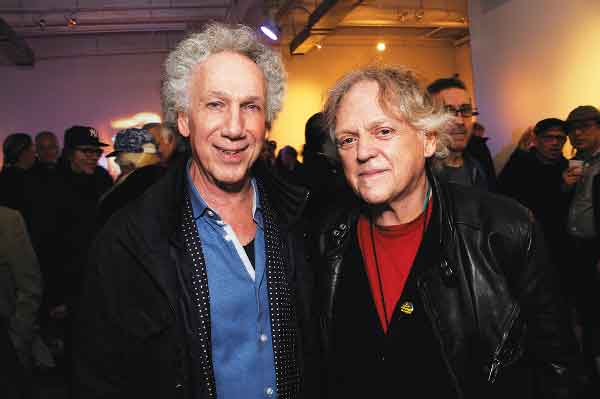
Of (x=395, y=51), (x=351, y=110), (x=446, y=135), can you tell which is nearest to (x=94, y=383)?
(x=351, y=110)

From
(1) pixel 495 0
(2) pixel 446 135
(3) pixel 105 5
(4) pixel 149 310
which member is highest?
(3) pixel 105 5

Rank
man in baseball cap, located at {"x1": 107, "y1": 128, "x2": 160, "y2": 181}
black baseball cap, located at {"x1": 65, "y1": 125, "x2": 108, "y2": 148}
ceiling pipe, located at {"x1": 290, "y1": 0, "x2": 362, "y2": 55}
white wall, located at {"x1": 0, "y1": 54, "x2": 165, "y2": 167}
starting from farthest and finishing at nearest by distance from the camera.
A: white wall, located at {"x1": 0, "y1": 54, "x2": 165, "y2": 167}, ceiling pipe, located at {"x1": 290, "y1": 0, "x2": 362, "y2": 55}, black baseball cap, located at {"x1": 65, "y1": 125, "x2": 108, "y2": 148}, man in baseball cap, located at {"x1": 107, "y1": 128, "x2": 160, "y2": 181}

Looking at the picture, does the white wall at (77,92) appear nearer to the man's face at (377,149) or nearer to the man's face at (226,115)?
the man's face at (226,115)

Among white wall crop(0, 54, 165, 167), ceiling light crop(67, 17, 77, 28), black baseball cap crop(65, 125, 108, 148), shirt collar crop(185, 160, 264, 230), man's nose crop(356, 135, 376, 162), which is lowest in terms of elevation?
shirt collar crop(185, 160, 264, 230)

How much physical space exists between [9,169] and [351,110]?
3691 mm

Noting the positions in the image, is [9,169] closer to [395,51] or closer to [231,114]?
[231,114]

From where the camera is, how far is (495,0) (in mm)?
5328

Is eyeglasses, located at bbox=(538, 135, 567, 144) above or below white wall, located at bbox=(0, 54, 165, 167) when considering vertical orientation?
below

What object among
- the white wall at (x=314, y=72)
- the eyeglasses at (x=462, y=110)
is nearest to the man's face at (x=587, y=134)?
the eyeglasses at (x=462, y=110)

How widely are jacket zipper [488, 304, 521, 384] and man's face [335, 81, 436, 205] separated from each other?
52 centimetres

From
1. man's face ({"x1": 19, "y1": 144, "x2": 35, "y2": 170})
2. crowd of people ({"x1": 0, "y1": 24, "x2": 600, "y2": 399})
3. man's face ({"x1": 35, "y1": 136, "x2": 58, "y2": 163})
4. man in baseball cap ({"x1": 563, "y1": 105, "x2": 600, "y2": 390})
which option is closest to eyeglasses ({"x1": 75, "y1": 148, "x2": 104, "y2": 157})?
man's face ({"x1": 19, "y1": 144, "x2": 35, "y2": 170})

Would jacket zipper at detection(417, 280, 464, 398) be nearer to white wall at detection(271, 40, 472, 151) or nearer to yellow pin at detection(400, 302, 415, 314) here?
yellow pin at detection(400, 302, 415, 314)

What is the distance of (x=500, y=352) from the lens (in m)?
1.46

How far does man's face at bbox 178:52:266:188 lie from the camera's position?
1.58 meters
